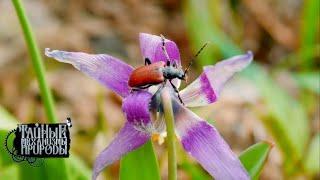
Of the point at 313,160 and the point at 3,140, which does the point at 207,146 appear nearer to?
the point at 3,140

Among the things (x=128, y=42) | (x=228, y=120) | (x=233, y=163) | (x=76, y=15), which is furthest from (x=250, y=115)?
(x=233, y=163)

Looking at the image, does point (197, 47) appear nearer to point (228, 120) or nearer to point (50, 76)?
point (228, 120)

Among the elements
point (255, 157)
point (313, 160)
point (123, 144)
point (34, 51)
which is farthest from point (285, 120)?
point (123, 144)

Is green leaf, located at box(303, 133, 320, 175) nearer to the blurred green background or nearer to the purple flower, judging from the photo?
the blurred green background

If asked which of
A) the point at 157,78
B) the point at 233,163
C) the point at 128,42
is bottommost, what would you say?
the point at 233,163

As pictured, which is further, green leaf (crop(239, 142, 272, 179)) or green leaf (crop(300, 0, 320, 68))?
green leaf (crop(300, 0, 320, 68))

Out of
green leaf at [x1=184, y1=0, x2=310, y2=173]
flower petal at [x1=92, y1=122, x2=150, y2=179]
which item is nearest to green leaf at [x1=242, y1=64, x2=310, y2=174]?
green leaf at [x1=184, y1=0, x2=310, y2=173]

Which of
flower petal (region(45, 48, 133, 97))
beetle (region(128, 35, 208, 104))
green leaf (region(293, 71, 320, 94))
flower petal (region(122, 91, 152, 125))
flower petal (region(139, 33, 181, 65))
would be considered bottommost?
flower petal (region(122, 91, 152, 125))

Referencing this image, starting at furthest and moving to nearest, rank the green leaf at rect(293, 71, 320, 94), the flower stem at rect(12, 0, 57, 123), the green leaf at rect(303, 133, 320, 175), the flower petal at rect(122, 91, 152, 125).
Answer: the green leaf at rect(293, 71, 320, 94) → the green leaf at rect(303, 133, 320, 175) → the flower stem at rect(12, 0, 57, 123) → the flower petal at rect(122, 91, 152, 125)
